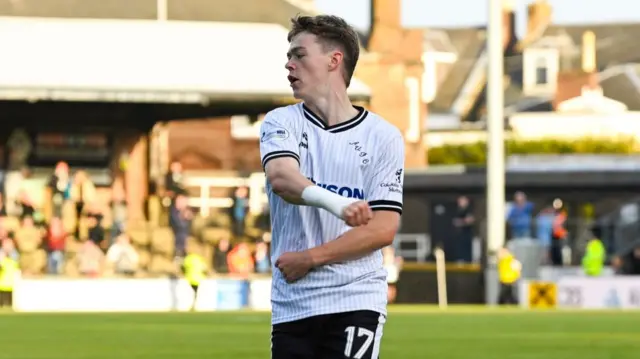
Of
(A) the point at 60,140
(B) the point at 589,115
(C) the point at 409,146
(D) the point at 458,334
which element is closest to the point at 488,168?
(A) the point at 60,140

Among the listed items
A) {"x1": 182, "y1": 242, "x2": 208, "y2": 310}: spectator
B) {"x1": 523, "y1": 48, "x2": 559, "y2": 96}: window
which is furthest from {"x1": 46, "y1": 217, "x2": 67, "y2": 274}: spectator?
{"x1": 523, "y1": 48, "x2": 559, "y2": 96}: window

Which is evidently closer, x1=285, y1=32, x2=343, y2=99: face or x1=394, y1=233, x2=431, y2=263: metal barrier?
x1=285, y1=32, x2=343, y2=99: face

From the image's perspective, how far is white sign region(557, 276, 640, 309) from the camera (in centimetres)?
3831

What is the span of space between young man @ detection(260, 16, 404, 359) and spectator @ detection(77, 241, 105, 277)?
31.5m

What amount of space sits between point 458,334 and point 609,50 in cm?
7512

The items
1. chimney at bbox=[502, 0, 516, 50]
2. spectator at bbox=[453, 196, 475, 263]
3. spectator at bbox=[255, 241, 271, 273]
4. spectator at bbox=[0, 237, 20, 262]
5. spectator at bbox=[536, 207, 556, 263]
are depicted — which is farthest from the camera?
chimney at bbox=[502, 0, 516, 50]

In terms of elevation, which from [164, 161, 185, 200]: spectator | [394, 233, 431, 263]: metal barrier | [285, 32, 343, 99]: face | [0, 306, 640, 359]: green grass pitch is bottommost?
[0, 306, 640, 359]: green grass pitch

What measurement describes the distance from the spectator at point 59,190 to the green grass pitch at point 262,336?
7970 millimetres

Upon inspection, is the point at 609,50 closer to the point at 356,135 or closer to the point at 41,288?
the point at 41,288

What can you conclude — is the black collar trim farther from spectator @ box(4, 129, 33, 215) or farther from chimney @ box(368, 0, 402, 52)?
chimney @ box(368, 0, 402, 52)

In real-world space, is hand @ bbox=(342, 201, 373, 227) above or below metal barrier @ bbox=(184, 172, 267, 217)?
below

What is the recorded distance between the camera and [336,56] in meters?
5.65

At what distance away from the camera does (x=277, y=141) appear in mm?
5590

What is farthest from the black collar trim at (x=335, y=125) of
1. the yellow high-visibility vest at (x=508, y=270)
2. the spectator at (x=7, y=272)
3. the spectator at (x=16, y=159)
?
the spectator at (x=16, y=159)
